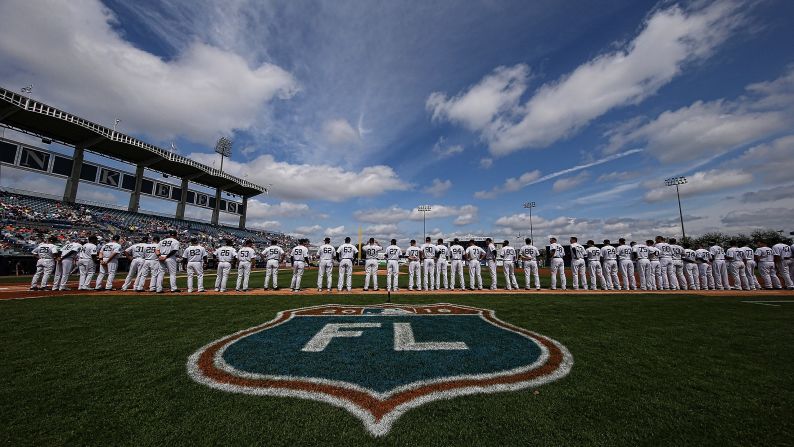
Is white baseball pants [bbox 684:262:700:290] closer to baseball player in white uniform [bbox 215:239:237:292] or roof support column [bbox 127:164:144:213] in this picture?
baseball player in white uniform [bbox 215:239:237:292]

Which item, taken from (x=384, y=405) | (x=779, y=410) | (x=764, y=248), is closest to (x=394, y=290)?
(x=384, y=405)

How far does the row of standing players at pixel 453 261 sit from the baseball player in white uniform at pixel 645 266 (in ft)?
0.09

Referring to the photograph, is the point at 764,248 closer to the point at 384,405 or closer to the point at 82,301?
the point at 384,405

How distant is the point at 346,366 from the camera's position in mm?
3709

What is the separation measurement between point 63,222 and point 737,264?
44926mm

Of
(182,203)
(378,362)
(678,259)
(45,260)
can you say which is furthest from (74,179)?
(678,259)

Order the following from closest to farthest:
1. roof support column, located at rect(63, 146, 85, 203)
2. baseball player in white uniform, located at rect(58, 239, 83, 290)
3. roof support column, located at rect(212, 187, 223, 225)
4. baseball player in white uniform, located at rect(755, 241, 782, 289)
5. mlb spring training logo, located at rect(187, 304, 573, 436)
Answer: mlb spring training logo, located at rect(187, 304, 573, 436), baseball player in white uniform, located at rect(58, 239, 83, 290), baseball player in white uniform, located at rect(755, 241, 782, 289), roof support column, located at rect(63, 146, 85, 203), roof support column, located at rect(212, 187, 223, 225)

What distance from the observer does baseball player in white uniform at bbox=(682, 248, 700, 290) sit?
12.5m

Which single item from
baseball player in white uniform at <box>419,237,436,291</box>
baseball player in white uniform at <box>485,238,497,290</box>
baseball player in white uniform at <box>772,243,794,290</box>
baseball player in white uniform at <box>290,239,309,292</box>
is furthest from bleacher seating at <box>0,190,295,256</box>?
baseball player in white uniform at <box>772,243,794,290</box>

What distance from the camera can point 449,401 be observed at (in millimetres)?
2900

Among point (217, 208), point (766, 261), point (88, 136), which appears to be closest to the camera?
point (766, 261)

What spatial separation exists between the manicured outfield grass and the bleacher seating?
83.3 feet

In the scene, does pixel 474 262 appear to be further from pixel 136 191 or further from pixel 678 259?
pixel 136 191

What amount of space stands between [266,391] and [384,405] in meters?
1.23
